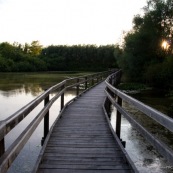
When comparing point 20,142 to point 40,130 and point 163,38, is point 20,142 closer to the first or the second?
point 40,130

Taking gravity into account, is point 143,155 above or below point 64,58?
below

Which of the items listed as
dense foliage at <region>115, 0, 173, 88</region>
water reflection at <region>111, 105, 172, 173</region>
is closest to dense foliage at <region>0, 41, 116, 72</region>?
dense foliage at <region>115, 0, 173, 88</region>

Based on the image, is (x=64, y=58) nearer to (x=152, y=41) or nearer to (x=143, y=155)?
(x=152, y=41)

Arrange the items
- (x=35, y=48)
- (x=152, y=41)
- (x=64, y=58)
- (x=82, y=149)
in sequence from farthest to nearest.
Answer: (x=35, y=48) → (x=64, y=58) → (x=152, y=41) → (x=82, y=149)

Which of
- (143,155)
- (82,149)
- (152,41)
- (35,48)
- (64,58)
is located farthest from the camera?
(35,48)

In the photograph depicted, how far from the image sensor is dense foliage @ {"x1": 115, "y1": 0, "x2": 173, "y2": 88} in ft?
103

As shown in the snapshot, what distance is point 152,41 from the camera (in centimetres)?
3306

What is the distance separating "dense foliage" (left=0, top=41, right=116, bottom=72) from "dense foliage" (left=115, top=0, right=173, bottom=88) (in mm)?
44020

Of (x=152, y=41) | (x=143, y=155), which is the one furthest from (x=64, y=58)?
(x=143, y=155)

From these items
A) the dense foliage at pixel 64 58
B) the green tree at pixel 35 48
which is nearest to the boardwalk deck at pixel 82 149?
the dense foliage at pixel 64 58

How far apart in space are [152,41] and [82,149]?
2990cm

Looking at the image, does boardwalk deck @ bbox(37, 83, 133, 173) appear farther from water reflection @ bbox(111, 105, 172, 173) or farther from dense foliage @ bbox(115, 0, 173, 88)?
dense foliage @ bbox(115, 0, 173, 88)

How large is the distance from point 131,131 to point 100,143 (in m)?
5.52

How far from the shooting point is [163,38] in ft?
107
